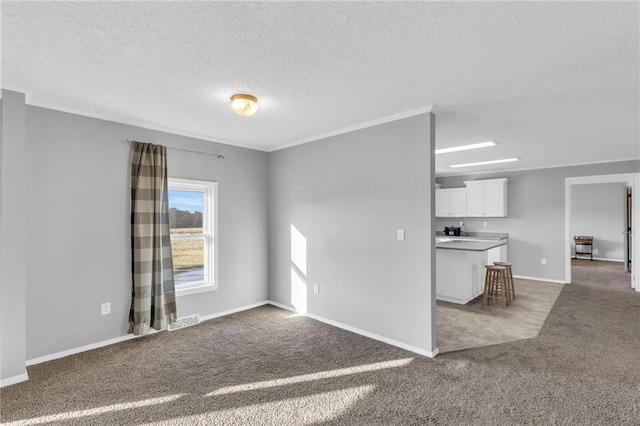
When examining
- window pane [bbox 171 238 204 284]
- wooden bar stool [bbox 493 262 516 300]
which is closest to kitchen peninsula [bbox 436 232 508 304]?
wooden bar stool [bbox 493 262 516 300]

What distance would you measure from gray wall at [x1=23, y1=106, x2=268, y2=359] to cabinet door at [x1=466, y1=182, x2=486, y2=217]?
628 centimetres

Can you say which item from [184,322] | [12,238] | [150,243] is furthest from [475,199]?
[12,238]

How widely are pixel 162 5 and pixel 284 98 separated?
1399 mm

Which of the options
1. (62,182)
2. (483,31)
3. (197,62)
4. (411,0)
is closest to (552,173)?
(483,31)

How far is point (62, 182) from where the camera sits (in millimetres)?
3180

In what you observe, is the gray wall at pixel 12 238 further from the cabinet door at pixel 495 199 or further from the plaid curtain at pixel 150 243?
the cabinet door at pixel 495 199

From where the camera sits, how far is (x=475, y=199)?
7516 mm

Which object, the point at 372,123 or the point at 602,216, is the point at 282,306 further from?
the point at 602,216

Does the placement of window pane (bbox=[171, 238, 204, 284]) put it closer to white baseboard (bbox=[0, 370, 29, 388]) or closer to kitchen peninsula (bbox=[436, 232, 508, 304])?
white baseboard (bbox=[0, 370, 29, 388])

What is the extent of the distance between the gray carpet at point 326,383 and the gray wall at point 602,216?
725 centimetres

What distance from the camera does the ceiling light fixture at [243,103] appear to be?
274cm

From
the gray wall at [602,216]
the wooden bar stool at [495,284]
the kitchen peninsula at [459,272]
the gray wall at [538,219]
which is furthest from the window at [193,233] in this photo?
the gray wall at [602,216]

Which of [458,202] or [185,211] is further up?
[458,202]

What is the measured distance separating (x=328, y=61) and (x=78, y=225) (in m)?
2.99
